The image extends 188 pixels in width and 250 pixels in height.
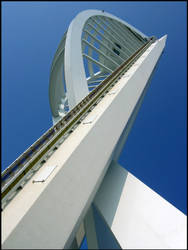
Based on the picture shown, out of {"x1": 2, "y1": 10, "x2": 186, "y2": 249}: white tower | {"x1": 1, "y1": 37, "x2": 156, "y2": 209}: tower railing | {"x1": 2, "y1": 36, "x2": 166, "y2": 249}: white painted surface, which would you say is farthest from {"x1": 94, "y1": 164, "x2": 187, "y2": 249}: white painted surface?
{"x1": 1, "y1": 37, "x2": 156, "y2": 209}: tower railing

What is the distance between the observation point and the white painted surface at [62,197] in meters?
1.39

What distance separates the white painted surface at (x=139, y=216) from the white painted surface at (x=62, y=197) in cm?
59

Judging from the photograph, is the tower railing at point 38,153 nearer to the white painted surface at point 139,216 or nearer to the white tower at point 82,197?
the white tower at point 82,197

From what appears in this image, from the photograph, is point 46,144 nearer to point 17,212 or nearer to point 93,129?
point 93,129

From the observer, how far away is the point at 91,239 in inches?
122

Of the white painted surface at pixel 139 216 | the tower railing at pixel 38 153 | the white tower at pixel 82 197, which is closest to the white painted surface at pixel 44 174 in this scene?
the white tower at pixel 82 197

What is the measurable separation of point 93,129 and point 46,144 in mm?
706

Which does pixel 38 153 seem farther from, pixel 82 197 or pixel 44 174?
pixel 82 197

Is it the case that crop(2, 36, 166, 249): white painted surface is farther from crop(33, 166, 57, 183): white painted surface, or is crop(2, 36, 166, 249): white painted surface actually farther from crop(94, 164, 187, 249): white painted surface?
crop(94, 164, 187, 249): white painted surface

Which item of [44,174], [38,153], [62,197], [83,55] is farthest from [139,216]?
[83,55]

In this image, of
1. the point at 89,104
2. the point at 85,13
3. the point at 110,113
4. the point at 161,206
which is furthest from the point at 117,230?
the point at 85,13

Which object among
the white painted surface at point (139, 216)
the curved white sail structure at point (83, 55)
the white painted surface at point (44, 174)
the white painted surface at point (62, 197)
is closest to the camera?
the white painted surface at point (62, 197)

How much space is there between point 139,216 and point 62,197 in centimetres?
114

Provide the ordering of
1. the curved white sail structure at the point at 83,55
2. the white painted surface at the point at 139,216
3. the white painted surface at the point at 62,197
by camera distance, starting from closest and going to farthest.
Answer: the white painted surface at the point at 62,197 → the white painted surface at the point at 139,216 → the curved white sail structure at the point at 83,55
